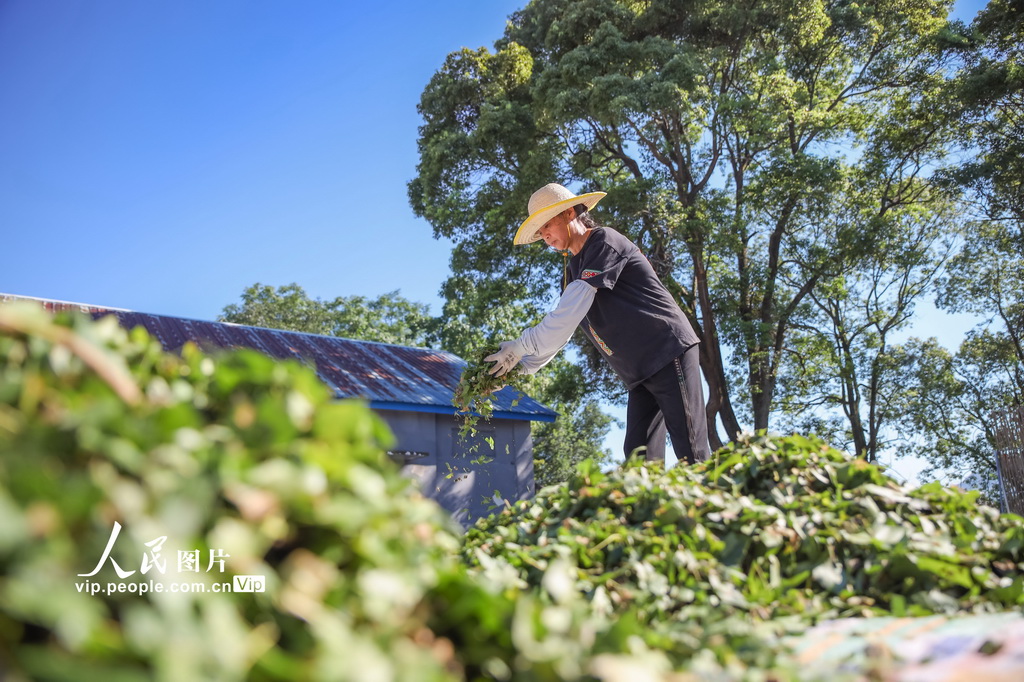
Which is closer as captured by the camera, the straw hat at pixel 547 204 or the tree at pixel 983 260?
the straw hat at pixel 547 204

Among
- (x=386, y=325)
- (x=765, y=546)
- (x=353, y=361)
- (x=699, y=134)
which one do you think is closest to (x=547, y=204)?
(x=765, y=546)

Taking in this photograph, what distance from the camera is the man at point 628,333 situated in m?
3.78

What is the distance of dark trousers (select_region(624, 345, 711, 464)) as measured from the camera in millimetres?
3717

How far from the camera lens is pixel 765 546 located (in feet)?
5.90

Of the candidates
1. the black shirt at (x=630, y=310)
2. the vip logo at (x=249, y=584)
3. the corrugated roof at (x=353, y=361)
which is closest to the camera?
the vip logo at (x=249, y=584)

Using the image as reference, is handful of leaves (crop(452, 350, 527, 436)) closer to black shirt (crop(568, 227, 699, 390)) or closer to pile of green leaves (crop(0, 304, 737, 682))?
black shirt (crop(568, 227, 699, 390))

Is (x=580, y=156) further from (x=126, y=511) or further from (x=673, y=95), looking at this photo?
(x=126, y=511)

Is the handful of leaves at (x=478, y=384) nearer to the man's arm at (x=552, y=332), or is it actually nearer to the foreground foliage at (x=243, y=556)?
the man's arm at (x=552, y=332)

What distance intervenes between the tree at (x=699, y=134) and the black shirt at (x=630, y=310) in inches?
378

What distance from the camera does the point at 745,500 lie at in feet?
6.34

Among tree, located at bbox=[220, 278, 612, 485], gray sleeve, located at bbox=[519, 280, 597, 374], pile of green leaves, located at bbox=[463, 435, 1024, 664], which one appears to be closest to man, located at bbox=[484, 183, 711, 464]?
gray sleeve, located at bbox=[519, 280, 597, 374]

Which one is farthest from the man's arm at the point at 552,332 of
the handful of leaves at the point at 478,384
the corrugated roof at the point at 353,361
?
the corrugated roof at the point at 353,361

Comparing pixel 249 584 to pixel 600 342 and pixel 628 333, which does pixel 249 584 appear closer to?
pixel 628 333

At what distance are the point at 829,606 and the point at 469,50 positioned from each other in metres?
15.6
